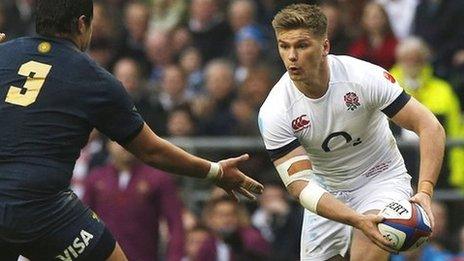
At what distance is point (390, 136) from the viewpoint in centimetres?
970

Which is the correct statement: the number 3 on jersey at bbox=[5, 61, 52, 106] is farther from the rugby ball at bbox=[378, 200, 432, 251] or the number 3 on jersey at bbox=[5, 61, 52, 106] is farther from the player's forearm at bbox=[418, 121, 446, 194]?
the player's forearm at bbox=[418, 121, 446, 194]

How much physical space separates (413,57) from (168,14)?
4.52 m

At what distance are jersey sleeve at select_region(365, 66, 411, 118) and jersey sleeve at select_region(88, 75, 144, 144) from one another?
171 centimetres

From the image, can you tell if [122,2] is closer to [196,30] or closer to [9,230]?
[196,30]

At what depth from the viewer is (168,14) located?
56.0 feet

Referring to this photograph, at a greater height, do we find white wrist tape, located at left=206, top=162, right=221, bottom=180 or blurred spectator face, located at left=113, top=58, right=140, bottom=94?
white wrist tape, located at left=206, top=162, right=221, bottom=180

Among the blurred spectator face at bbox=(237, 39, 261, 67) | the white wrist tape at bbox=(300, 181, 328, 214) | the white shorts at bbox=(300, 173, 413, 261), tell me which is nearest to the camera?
the white wrist tape at bbox=(300, 181, 328, 214)

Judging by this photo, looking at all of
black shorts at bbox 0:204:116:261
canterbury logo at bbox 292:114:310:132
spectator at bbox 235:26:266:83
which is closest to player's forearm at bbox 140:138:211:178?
black shorts at bbox 0:204:116:261

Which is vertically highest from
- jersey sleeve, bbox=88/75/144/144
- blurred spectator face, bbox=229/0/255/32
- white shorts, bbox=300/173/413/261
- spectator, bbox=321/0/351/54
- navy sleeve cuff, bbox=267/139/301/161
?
jersey sleeve, bbox=88/75/144/144

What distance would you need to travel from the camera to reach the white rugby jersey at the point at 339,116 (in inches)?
361

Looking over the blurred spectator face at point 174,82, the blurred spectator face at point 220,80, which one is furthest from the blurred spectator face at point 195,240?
the blurred spectator face at point 174,82

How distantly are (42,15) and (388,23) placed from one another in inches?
263

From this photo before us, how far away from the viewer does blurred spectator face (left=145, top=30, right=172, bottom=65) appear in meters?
16.6

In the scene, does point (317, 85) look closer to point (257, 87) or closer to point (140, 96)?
point (257, 87)
